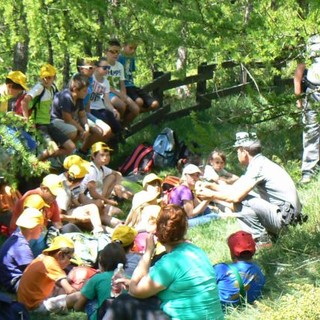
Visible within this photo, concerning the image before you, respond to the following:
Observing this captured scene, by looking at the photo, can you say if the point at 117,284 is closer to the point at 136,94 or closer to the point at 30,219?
the point at 30,219

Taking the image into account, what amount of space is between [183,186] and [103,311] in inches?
151

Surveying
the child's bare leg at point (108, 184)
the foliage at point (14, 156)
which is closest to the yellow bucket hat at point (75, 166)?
the child's bare leg at point (108, 184)

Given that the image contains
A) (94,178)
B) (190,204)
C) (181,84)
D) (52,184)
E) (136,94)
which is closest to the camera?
(52,184)

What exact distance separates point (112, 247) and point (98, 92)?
482 cm

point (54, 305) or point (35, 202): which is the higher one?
point (35, 202)

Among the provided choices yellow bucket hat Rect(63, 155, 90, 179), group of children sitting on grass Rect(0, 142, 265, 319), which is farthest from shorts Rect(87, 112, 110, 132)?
yellow bucket hat Rect(63, 155, 90, 179)

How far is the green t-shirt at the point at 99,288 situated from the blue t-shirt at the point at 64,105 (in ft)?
14.1

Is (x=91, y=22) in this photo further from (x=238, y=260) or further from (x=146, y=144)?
(x=146, y=144)

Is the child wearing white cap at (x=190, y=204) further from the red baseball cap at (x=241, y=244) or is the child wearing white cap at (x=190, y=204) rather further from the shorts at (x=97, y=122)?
the red baseball cap at (x=241, y=244)

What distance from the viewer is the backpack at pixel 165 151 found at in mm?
11500

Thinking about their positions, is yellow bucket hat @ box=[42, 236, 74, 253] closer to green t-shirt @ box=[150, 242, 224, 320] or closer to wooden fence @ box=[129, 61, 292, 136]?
green t-shirt @ box=[150, 242, 224, 320]

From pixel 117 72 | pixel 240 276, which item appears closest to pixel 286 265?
pixel 240 276

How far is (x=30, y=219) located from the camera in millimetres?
7598

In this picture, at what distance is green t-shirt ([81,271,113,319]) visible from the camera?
638 cm
